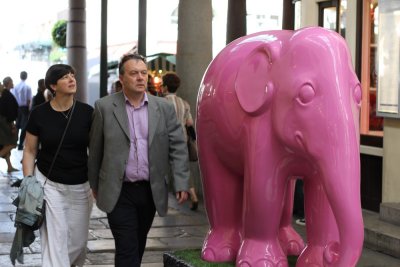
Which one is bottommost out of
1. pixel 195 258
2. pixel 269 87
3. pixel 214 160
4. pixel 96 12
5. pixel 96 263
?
pixel 96 263

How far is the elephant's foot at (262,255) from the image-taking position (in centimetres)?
497

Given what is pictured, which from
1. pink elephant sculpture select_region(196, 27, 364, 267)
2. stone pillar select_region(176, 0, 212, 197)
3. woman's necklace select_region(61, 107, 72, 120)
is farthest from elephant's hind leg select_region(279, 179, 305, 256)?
stone pillar select_region(176, 0, 212, 197)

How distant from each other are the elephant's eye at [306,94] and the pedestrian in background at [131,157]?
1361 millimetres

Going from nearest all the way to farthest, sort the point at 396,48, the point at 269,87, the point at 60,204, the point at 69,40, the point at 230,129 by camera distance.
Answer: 1. the point at 269,87
2. the point at 230,129
3. the point at 60,204
4. the point at 396,48
5. the point at 69,40

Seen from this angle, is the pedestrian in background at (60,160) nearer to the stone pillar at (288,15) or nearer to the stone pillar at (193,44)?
the stone pillar at (193,44)

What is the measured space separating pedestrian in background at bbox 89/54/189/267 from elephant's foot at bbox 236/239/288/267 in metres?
A: 0.78

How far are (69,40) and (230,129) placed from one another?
20.6 meters

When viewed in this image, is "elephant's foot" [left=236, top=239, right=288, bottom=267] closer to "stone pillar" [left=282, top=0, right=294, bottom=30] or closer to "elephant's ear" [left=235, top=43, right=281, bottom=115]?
"elephant's ear" [left=235, top=43, right=281, bottom=115]

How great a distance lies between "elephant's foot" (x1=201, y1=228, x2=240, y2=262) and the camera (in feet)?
17.7

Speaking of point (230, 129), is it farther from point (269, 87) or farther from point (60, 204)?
point (60, 204)

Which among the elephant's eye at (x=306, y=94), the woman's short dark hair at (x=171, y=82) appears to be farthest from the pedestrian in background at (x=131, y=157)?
the woman's short dark hair at (x=171, y=82)

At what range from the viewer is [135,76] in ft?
18.1

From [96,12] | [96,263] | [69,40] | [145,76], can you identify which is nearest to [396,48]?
[96,263]

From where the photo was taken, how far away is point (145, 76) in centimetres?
556
